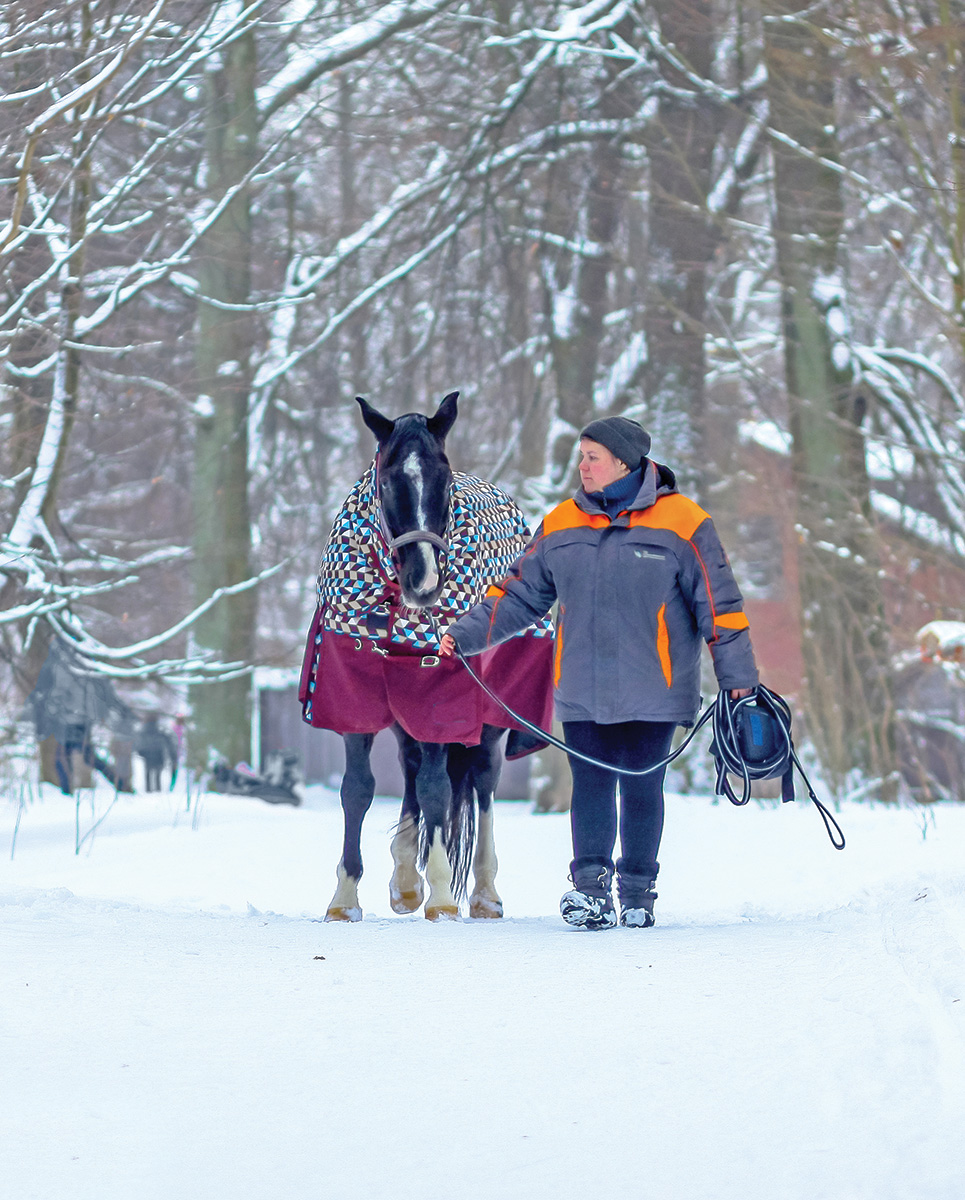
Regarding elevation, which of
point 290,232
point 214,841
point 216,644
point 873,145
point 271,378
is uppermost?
point 873,145

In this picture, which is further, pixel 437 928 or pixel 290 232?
pixel 290 232

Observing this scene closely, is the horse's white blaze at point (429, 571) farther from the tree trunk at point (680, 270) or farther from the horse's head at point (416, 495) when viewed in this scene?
the tree trunk at point (680, 270)

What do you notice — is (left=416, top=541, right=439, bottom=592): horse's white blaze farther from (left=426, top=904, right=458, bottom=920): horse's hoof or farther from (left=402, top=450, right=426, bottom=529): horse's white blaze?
(left=426, top=904, right=458, bottom=920): horse's hoof

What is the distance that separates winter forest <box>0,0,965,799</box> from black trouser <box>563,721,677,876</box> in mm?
4573

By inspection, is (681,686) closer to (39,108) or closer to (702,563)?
(702,563)

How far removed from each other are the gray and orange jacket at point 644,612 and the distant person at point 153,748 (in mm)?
15984

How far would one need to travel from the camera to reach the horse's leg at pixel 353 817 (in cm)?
549

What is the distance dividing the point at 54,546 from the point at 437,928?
17.3 feet

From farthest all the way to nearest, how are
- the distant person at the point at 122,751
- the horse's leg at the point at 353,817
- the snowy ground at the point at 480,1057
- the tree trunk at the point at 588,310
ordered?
the tree trunk at the point at 588,310 → the distant person at the point at 122,751 → the horse's leg at the point at 353,817 → the snowy ground at the point at 480,1057

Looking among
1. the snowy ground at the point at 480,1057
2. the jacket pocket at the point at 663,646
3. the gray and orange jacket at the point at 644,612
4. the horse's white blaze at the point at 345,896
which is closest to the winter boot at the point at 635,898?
the snowy ground at the point at 480,1057

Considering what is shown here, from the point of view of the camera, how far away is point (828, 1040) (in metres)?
3.21

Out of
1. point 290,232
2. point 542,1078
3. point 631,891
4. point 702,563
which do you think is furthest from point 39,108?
point 290,232

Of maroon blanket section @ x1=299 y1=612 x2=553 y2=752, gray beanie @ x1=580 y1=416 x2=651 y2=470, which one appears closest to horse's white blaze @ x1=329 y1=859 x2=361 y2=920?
maroon blanket section @ x1=299 y1=612 x2=553 y2=752

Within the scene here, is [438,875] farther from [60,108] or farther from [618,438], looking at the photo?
[60,108]
